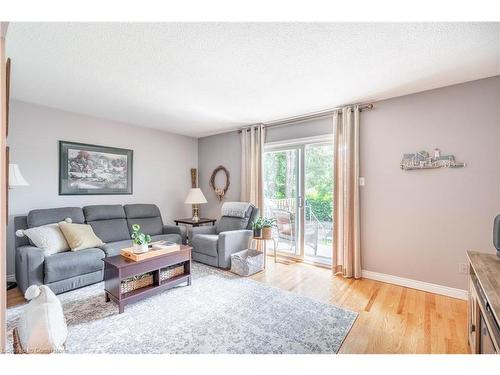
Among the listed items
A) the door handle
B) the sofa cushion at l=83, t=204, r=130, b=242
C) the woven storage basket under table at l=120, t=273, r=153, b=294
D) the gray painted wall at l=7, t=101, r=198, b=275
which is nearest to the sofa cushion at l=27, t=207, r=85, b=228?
the sofa cushion at l=83, t=204, r=130, b=242

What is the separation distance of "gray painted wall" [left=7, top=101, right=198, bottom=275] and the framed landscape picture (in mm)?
87

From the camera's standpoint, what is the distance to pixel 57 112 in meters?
3.27

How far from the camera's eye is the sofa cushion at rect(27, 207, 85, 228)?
9.13ft

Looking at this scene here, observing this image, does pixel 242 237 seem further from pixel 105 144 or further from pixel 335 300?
pixel 105 144

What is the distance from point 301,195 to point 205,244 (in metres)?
1.76

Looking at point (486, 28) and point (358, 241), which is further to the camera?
point (358, 241)

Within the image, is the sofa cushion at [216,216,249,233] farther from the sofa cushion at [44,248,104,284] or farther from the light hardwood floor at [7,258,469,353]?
the sofa cushion at [44,248,104,284]

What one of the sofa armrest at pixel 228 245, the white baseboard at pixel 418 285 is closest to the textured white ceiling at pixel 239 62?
the sofa armrest at pixel 228 245

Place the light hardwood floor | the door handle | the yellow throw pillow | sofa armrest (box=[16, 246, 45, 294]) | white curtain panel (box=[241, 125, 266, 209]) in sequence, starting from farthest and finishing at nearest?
white curtain panel (box=[241, 125, 266, 209]) < the door handle < the yellow throw pillow < sofa armrest (box=[16, 246, 45, 294]) < the light hardwood floor

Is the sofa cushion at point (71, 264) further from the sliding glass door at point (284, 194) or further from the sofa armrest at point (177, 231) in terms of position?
the sliding glass door at point (284, 194)

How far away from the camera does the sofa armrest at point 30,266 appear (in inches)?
90.5

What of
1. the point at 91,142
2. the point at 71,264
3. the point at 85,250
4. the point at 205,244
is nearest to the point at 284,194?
the point at 205,244

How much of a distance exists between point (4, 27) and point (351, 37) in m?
1.93
